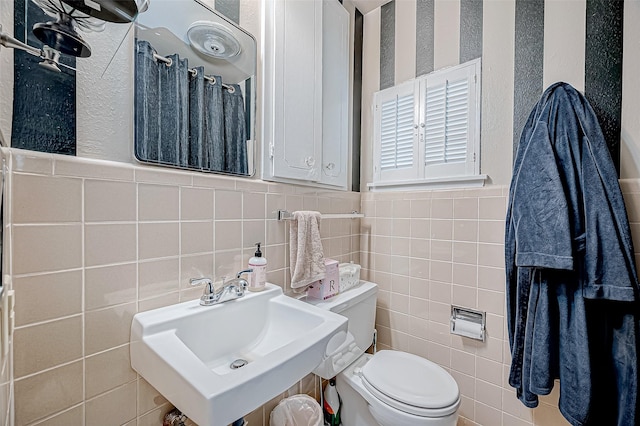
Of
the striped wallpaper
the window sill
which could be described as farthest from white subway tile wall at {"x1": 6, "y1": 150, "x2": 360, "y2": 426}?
the striped wallpaper

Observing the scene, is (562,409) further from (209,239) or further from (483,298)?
(209,239)

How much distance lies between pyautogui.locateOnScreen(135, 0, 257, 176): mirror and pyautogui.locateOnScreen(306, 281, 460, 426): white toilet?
0.83m

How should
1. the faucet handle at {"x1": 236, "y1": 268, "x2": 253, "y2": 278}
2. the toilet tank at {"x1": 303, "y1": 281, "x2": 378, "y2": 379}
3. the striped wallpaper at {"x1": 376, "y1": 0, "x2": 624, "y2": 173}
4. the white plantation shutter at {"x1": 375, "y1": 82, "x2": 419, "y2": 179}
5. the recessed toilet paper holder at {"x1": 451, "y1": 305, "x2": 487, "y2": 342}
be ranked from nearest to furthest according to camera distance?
A: the faucet handle at {"x1": 236, "y1": 268, "x2": 253, "y2": 278}
the striped wallpaper at {"x1": 376, "y1": 0, "x2": 624, "y2": 173}
the toilet tank at {"x1": 303, "y1": 281, "x2": 378, "y2": 379}
the recessed toilet paper holder at {"x1": 451, "y1": 305, "x2": 487, "y2": 342}
the white plantation shutter at {"x1": 375, "y1": 82, "x2": 419, "y2": 179}

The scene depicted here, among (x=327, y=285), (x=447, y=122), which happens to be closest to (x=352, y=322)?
(x=327, y=285)

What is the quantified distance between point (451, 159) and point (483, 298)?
0.75 metres

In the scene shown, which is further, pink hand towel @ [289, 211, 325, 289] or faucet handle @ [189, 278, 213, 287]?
pink hand towel @ [289, 211, 325, 289]

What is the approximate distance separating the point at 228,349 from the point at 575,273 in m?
1.33

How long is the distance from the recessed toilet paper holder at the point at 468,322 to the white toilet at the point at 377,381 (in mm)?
253

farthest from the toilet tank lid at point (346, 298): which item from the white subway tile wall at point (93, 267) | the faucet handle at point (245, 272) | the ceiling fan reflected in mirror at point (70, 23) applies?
the ceiling fan reflected in mirror at point (70, 23)

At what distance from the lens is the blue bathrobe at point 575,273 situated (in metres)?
0.95

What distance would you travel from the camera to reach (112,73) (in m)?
0.80

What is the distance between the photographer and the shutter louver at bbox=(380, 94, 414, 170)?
1.63 m

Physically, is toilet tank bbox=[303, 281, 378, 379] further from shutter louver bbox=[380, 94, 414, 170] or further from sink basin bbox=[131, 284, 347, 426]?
shutter louver bbox=[380, 94, 414, 170]

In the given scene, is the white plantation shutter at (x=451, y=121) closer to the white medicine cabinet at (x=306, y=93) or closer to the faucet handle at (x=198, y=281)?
the white medicine cabinet at (x=306, y=93)
